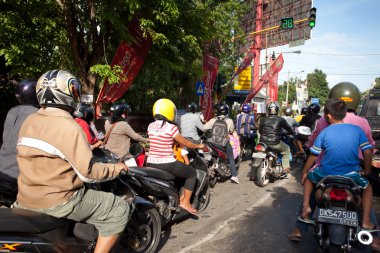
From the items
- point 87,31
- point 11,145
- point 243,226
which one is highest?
point 87,31

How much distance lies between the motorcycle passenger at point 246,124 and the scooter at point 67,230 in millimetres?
6754

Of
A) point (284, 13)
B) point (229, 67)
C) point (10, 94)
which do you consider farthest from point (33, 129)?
point (284, 13)

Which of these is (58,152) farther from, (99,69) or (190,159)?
(99,69)

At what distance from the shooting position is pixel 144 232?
3.62m

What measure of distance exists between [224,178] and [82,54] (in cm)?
605

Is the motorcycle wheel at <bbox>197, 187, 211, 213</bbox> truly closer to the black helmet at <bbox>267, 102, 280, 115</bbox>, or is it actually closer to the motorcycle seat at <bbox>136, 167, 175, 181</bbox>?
the motorcycle seat at <bbox>136, 167, 175, 181</bbox>

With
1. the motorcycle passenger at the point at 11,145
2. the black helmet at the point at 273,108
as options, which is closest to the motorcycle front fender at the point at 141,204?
the motorcycle passenger at the point at 11,145

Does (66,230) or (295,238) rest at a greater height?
(66,230)

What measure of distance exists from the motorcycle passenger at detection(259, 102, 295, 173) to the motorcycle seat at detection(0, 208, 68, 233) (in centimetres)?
571

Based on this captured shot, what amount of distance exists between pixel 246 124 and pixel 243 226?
558 centimetres

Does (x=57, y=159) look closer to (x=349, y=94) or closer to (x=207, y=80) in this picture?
(x=349, y=94)

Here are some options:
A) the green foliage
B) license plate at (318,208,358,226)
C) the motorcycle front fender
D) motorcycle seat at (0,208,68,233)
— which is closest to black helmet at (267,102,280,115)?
the green foliage

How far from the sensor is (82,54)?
10680mm

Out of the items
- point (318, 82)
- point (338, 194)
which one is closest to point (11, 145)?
point (338, 194)
